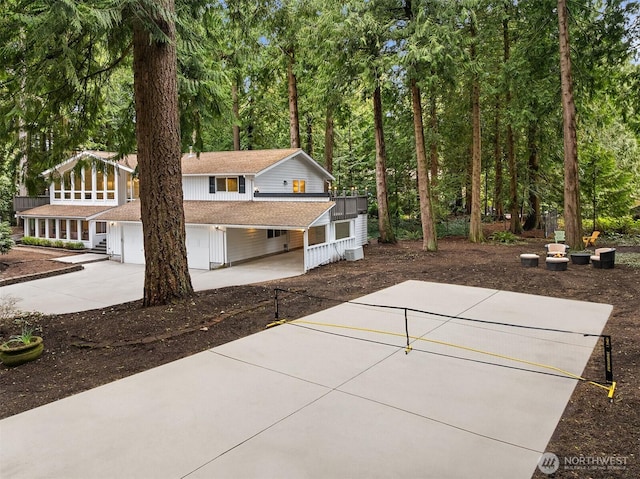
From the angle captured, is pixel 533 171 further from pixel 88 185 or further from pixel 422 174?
pixel 88 185

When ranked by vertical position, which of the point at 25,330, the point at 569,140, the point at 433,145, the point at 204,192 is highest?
the point at 433,145

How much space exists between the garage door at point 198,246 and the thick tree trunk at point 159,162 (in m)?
8.74

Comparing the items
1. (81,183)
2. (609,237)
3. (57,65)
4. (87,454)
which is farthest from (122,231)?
(609,237)

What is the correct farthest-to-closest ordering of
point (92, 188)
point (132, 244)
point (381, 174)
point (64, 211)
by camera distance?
point (92, 188), point (64, 211), point (381, 174), point (132, 244)

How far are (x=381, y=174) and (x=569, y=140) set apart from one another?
28.1 ft

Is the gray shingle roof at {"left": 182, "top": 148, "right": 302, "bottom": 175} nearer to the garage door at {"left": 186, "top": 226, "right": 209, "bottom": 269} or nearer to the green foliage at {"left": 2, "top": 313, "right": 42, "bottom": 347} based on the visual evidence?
the garage door at {"left": 186, "top": 226, "right": 209, "bottom": 269}

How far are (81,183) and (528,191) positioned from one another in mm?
26515

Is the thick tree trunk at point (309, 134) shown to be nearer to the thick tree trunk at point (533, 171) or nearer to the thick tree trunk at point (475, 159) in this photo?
the thick tree trunk at point (475, 159)

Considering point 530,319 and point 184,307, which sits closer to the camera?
point 530,319

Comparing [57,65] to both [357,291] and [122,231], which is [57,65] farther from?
[122,231]

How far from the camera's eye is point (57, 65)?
28.5ft

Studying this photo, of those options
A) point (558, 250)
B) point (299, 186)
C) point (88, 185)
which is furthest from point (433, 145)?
point (88, 185)

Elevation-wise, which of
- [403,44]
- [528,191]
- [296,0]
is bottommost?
[528,191]

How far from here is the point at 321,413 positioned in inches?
188
